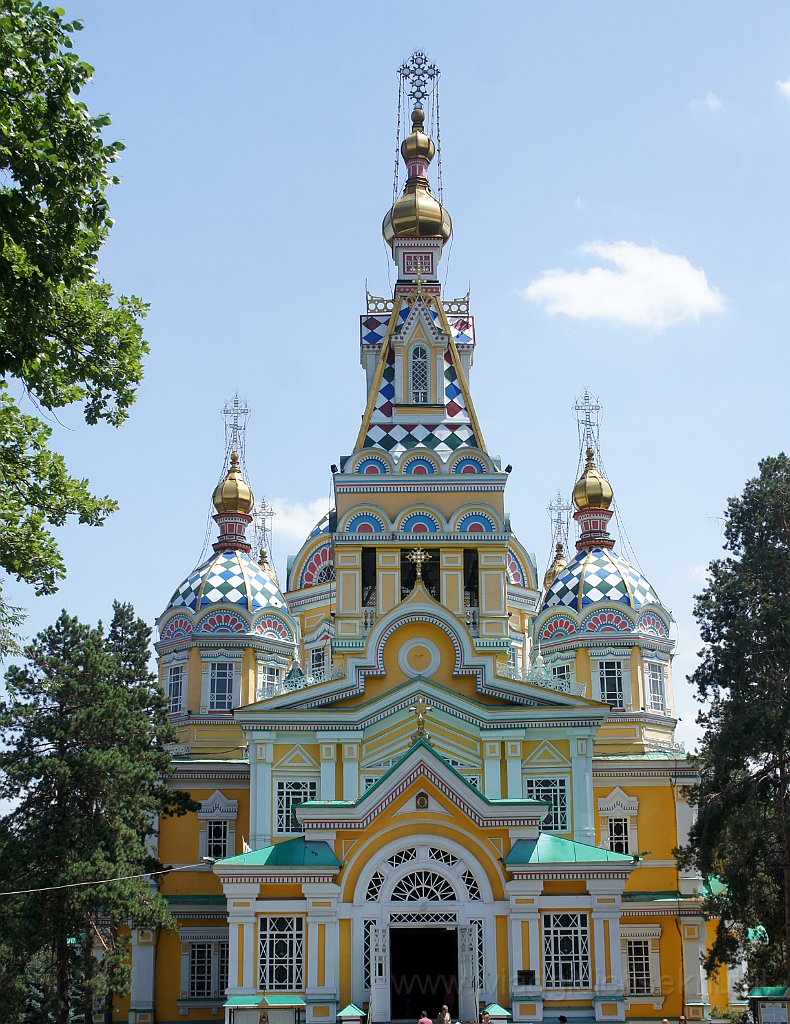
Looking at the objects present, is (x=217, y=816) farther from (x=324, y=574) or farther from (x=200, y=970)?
(x=324, y=574)

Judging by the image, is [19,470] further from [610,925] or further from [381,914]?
[610,925]

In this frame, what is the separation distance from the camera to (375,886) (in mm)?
28125

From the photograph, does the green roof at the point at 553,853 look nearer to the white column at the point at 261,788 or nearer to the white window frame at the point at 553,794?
the white window frame at the point at 553,794

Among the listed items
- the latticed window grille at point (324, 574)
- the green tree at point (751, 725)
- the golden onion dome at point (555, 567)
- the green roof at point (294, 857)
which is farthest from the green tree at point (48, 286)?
the golden onion dome at point (555, 567)

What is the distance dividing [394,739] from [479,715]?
2.10 metres

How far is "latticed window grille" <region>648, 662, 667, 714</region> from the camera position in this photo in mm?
40281

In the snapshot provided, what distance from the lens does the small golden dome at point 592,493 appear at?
43844 millimetres

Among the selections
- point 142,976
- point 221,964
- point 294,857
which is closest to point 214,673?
point 221,964

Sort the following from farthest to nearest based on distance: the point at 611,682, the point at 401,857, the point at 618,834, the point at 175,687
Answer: the point at 175,687, the point at 611,682, the point at 618,834, the point at 401,857

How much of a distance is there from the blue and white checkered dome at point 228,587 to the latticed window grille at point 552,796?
1140 centimetres

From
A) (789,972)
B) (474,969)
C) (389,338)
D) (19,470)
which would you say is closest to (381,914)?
(474,969)

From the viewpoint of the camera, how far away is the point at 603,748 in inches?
1539

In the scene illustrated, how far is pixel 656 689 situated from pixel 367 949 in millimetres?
15539

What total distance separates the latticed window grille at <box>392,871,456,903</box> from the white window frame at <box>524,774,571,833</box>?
562 centimetres
